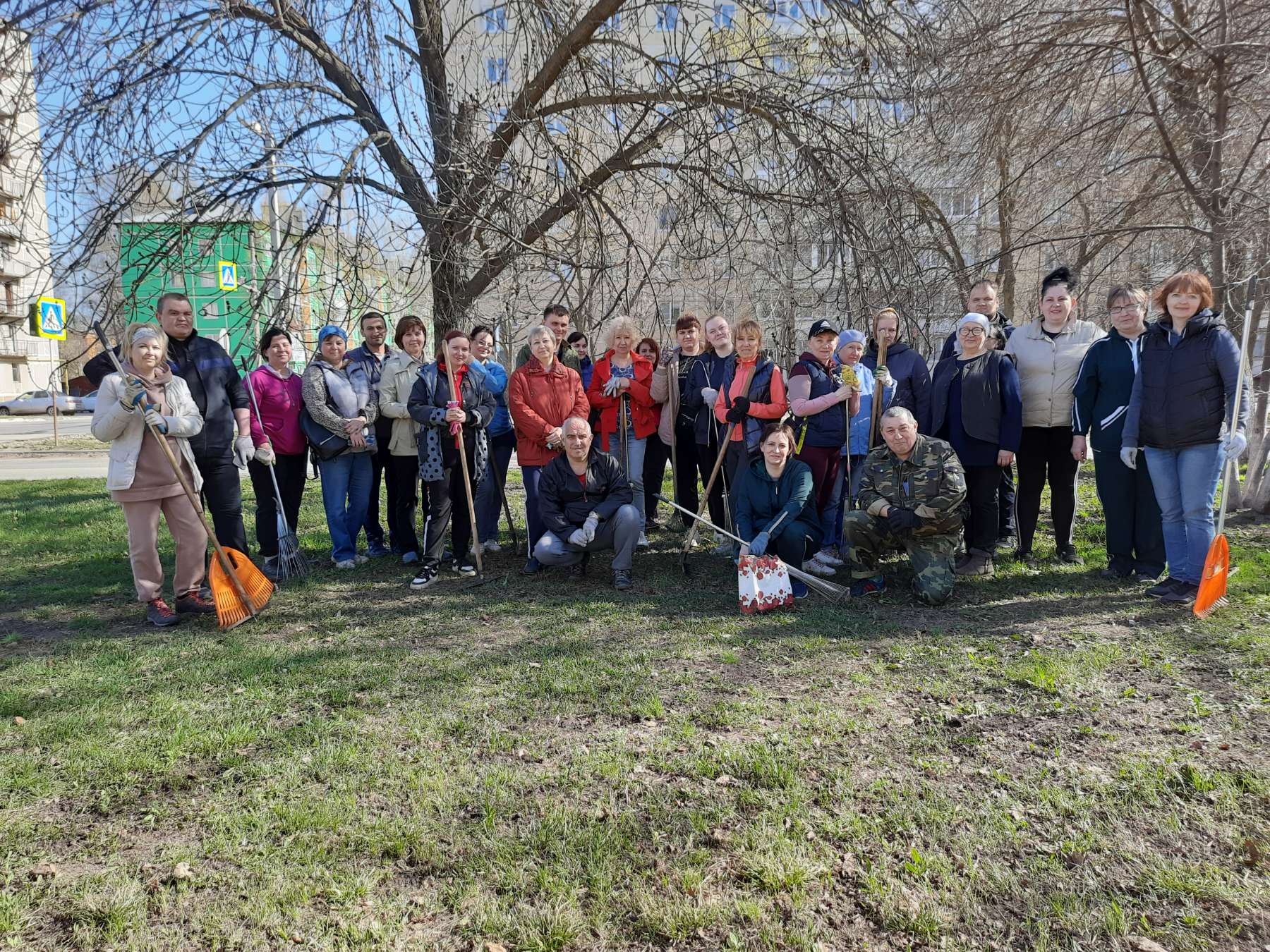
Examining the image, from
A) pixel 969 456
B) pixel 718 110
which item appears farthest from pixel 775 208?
pixel 969 456

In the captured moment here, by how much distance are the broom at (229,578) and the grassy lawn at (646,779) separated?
0.61 feet

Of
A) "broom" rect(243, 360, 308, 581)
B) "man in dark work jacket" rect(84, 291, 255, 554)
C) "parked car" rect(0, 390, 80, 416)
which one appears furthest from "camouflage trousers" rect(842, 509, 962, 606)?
"parked car" rect(0, 390, 80, 416)

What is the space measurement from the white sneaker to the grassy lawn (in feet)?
1.91

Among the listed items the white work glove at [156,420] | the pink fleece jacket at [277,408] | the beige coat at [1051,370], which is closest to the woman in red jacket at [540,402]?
the pink fleece jacket at [277,408]

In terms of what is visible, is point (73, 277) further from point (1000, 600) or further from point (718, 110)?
point (1000, 600)

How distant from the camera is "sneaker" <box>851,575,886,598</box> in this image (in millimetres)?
5320

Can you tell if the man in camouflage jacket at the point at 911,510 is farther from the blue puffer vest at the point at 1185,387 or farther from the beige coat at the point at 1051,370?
the blue puffer vest at the point at 1185,387

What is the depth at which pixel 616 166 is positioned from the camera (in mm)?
6246

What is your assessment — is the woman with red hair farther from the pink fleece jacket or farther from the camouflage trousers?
the pink fleece jacket

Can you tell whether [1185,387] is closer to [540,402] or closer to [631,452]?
Result: [631,452]

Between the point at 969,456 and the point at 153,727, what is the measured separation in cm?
517

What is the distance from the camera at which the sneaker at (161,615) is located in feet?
16.0

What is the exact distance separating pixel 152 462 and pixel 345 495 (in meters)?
1.67

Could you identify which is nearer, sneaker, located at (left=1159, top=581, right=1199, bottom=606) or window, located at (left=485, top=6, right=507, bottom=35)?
sneaker, located at (left=1159, top=581, right=1199, bottom=606)
